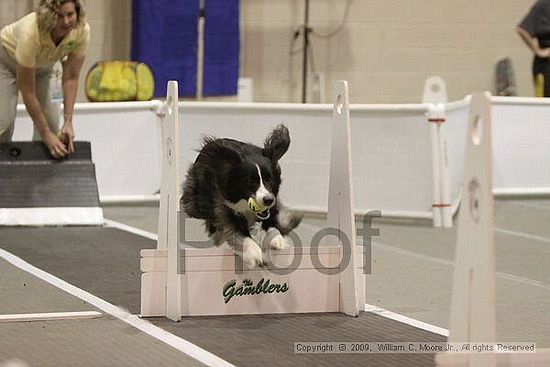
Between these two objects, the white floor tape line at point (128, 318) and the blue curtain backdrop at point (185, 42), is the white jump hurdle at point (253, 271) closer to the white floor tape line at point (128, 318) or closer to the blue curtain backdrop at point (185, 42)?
the white floor tape line at point (128, 318)

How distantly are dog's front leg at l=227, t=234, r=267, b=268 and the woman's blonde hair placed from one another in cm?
237

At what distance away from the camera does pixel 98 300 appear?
17.0ft

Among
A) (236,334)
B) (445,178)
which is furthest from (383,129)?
(236,334)

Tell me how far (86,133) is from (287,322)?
157 inches

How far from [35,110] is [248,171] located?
269cm

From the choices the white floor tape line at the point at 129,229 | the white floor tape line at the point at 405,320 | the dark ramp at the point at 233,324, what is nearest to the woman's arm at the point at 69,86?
the white floor tape line at the point at 129,229

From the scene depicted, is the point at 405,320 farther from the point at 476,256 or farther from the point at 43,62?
the point at 43,62

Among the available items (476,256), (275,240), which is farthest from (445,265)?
(476,256)

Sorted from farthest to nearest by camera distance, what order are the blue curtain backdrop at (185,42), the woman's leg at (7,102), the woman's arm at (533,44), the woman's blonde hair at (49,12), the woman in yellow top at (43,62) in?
the blue curtain backdrop at (185,42)
the woman's arm at (533,44)
the woman's leg at (7,102)
the woman in yellow top at (43,62)
the woman's blonde hair at (49,12)

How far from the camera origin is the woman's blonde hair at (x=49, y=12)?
661 centimetres

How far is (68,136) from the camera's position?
7500 mm

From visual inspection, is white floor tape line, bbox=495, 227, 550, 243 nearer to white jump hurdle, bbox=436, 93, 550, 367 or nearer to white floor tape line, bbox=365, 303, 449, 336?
white floor tape line, bbox=365, 303, 449, 336

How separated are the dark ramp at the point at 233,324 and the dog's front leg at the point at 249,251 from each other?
24 cm

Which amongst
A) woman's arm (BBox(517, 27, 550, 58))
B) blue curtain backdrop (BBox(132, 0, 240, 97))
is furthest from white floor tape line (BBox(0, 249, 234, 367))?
woman's arm (BBox(517, 27, 550, 58))
